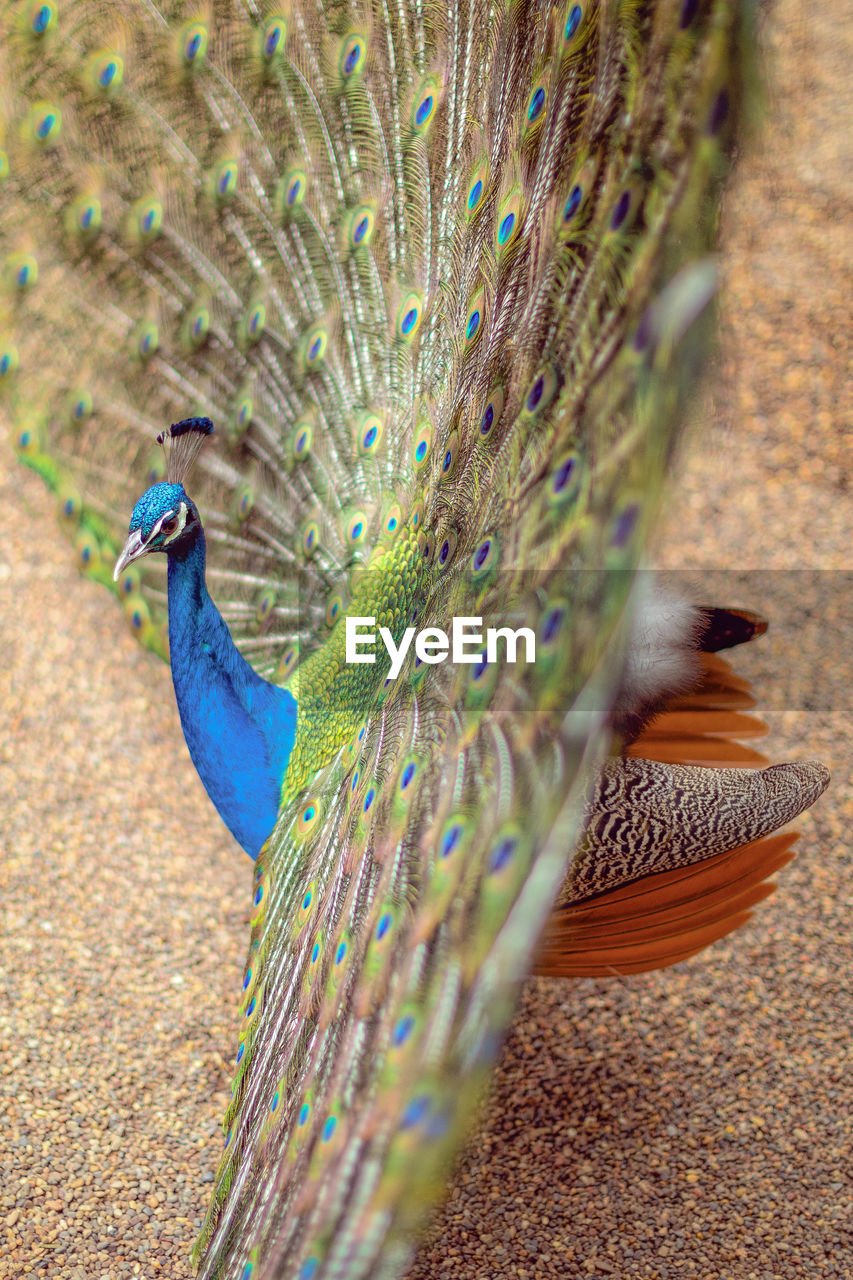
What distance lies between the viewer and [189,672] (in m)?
1.91

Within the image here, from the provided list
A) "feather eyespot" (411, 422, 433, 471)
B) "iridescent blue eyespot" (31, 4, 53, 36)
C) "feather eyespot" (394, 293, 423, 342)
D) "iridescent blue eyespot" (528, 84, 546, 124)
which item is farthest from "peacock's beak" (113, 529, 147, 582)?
"iridescent blue eyespot" (31, 4, 53, 36)

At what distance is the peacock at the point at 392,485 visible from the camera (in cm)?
94

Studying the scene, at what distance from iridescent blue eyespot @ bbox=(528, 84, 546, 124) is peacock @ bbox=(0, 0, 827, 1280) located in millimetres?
31

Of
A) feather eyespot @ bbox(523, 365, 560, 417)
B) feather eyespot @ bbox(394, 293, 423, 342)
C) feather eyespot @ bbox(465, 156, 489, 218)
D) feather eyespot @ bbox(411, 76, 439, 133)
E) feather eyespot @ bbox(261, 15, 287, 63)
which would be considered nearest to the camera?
feather eyespot @ bbox(523, 365, 560, 417)

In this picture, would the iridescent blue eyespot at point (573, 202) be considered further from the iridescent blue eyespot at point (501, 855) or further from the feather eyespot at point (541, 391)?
the iridescent blue eyespot at point (501, 855)

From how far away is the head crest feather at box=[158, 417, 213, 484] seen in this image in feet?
5.59

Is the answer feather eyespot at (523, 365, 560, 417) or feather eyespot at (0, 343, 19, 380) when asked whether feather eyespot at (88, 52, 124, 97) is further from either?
feather eyespot at (523, 365, 560, 417)

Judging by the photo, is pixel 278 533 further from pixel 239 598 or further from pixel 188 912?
pixel 188 912

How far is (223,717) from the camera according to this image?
76.4 inches

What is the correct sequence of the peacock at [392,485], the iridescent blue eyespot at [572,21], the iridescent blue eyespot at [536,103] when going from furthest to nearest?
1. the iridescent blue eyespot at [536,103]
2. the iridescent blue eyespot at [572,21]
3. the peacock at [392,485]

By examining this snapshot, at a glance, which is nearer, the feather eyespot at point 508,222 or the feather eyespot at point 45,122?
the feather eyespot at point 508,222

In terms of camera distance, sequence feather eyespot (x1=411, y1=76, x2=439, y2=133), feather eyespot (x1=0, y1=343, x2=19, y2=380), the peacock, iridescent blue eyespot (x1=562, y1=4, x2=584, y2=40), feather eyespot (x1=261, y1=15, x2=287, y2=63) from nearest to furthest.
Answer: the peacock
iridescent blue eyespot (x1=562, y1=4, x2=584, y2=40)
feather eyespot (x1=411, y1=76, x2=439, y2=133)
feather eyespot (x1=261, y1=15, x2=287, y2=63)
feather eyespot (x1=0, y1=343, x2=19, y2=380)

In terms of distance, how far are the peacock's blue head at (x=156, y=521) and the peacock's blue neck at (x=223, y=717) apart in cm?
7

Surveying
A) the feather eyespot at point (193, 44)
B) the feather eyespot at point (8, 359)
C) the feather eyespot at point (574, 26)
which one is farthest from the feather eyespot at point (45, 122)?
the feather eyespot at point (574, 26)
